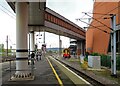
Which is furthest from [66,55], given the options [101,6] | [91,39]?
[101,6]

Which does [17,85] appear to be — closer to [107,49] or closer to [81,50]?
[107,49]

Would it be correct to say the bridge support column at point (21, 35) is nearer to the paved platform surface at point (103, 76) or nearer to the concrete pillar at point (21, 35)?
the concrete pillar at point (21, 35)

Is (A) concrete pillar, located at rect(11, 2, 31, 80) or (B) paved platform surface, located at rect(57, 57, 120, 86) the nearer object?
(B) paved platform surface, located at rect(57, 57, 120, 86)

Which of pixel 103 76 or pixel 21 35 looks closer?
pixel 21 35

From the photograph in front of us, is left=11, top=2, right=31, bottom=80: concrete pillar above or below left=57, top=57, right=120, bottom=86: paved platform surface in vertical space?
above

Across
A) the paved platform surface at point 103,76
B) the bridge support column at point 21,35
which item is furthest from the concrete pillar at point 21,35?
the paved platform surface at point 103,76

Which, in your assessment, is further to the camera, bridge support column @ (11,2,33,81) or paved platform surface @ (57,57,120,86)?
bridge support column @ (11,2,33,81)

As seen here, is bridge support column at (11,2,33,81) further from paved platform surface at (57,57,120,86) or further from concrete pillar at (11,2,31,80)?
paved platform surface at (57,57,120,86)

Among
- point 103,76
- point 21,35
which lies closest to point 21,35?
point 21,35

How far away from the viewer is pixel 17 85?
15.4m

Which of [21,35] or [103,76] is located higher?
[21,35]

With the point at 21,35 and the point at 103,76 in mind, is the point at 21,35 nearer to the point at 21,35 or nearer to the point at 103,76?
the point at 21,35

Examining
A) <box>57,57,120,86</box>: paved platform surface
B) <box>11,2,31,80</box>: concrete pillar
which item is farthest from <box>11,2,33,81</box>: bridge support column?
<box>57,57,120,86</box>: paved platform surface

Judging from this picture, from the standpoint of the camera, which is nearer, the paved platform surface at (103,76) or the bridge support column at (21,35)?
the paved platform surface at (103,76)
